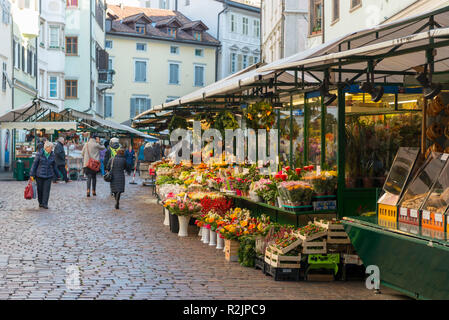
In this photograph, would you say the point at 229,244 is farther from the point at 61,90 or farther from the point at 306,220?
the point at 61,90

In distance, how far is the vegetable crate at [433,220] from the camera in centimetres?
728

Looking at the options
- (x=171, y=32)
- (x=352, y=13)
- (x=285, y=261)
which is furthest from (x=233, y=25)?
(x=285, y=261)

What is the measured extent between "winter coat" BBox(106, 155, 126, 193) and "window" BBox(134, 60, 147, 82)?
45656 millimetres

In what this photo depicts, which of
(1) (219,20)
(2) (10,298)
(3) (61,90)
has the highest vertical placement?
(1) (219,20)

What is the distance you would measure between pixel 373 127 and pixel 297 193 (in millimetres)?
1946

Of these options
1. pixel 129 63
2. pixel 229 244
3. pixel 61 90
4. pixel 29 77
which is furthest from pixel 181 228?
pixel 129 63

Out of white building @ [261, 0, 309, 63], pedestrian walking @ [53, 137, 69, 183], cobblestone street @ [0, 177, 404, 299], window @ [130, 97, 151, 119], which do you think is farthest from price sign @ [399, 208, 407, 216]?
window @ [130, 97, 151, 119]

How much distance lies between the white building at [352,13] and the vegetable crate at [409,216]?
8.80 meters

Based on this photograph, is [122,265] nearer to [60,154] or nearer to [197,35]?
[60,154]

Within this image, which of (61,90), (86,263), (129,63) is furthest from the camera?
(129,63)

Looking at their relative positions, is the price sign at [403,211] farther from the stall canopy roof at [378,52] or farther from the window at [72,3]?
the window at [72,3]

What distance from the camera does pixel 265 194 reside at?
10953mm

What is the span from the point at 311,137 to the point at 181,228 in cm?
318

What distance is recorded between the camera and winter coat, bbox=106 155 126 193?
61.3 feet
